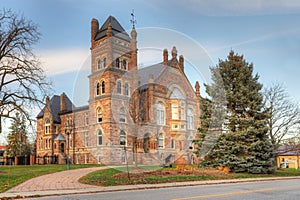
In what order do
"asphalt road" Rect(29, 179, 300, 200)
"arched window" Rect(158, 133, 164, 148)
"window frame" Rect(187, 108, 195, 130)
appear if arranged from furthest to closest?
"window frame" Rect(187, 108, 195, 130), "arched window" Rect(158, 133, 164, 148), "asphalt road" Rect(29, 179, 300, 200)

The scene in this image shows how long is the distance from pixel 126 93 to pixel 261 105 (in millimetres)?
16878

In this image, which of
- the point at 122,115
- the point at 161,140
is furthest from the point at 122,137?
the point at 161,140

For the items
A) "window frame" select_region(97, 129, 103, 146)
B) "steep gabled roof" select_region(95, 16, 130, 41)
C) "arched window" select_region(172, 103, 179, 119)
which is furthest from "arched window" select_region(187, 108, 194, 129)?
"steep gabled roof" select_region(95, 16, 130, 41)

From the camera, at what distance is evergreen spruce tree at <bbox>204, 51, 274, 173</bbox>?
79.5 ft

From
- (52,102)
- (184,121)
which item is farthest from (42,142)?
(184,121)

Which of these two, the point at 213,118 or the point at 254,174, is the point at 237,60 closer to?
the point at 213,118

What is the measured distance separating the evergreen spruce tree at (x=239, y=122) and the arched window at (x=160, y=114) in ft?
42.2

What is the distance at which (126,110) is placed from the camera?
1329 inches

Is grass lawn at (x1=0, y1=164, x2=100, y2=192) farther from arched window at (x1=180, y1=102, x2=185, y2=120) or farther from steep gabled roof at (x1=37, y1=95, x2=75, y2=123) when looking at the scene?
steep gabled roof at (x1=37, y1=95, x2=75, y2=123)

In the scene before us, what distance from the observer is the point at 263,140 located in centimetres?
2483

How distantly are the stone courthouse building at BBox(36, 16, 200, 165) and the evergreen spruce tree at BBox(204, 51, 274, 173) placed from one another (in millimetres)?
8992

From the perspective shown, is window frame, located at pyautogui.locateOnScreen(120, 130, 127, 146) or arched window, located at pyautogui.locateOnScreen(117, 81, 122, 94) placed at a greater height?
arched window, located at pyautogui.locateOnScreen(117, 81, 122, 94)

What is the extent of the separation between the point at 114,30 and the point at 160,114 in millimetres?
11955

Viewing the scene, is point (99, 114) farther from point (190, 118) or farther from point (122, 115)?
point (190, 118)
